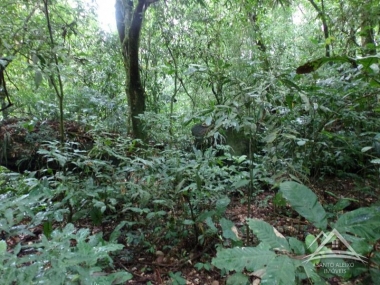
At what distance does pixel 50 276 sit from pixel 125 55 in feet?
12.5

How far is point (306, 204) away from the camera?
40.3 inches

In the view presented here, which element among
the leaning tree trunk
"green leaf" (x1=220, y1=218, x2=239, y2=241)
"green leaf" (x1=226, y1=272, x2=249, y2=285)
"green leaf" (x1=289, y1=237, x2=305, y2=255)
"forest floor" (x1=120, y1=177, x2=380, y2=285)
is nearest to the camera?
"green leaf" (x1=289, y1=237, x2=305, y2=255)

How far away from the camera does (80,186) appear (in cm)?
209

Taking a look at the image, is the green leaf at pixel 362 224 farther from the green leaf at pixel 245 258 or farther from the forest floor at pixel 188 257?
the forest floor at pixel 188 257

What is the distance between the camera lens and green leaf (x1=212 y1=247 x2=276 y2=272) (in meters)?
0.78

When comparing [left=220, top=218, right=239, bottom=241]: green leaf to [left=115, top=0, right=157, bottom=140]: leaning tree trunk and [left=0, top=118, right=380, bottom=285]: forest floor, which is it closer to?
[left=0, top=118, right=380, bottom=285]: forest floor

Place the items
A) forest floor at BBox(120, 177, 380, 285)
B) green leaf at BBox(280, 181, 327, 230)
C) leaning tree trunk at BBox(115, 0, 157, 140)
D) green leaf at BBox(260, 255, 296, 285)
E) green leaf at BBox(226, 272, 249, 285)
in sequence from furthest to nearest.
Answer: leaning tree trunk at BBox(115, 0, 157, 140) < forest floor at BBox(120, 177, 380, 285) < green leaf at BBox(226, 272, 249, 285) < green leaf at BBox(280, 181, 327, 230) < green leaf at BBox(260, 255, 296, 285)

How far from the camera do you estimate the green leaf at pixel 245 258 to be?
78cm

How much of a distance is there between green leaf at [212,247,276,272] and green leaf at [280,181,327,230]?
0.87 feet

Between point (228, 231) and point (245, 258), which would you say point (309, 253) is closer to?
point (245, 258)

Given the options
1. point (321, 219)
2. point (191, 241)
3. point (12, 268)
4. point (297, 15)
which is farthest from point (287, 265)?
point (297, 15)

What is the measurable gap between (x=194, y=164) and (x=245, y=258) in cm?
123

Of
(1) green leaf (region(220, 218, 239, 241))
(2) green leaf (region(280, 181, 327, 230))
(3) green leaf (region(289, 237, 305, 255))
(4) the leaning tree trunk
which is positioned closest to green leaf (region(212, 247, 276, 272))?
(3) green leaf (region(289, 237, 305, 255))

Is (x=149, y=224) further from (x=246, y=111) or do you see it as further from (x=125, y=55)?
(x=125, y=55)
